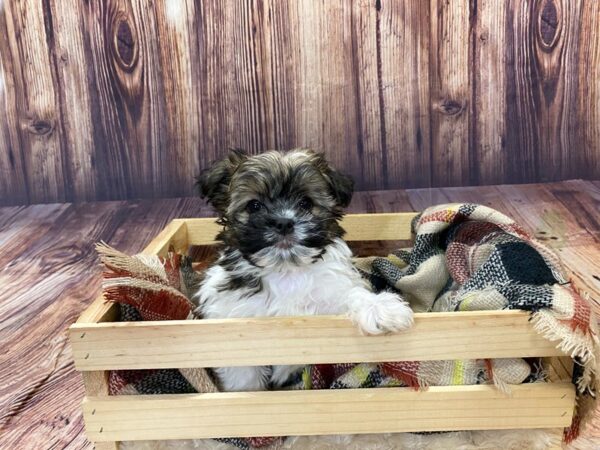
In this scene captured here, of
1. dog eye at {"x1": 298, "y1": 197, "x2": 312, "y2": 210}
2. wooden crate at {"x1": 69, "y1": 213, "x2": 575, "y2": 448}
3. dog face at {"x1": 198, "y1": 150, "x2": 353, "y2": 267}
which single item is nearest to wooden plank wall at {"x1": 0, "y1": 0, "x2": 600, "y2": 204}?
dog face at {"x1": 198, "y1": 150, "x2": 353, "y2": 267}

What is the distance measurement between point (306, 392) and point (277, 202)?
0.47 m

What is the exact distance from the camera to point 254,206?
1528 mm

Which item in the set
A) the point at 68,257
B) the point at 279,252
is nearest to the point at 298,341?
the point at 279,252

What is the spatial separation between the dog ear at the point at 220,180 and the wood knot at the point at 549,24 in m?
1.54

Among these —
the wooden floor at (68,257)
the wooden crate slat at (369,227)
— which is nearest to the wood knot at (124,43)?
the wooden floor at (68,257)

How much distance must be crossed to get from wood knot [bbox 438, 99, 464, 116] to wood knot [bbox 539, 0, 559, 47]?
1.40 feet

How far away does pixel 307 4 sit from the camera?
2.45 m

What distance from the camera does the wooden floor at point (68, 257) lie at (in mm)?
1520

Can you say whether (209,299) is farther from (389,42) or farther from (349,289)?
(389,42)

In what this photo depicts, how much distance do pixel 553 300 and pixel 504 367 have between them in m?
0.18

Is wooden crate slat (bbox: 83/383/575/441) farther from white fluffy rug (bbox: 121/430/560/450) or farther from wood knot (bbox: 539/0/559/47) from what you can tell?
wood knot (bbox: 539/0/559/47)

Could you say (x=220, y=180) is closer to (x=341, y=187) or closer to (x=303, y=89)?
(x=341, y=187)

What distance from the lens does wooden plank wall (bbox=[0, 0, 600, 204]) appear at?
247 centimetres

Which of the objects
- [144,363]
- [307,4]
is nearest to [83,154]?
[307,4]
